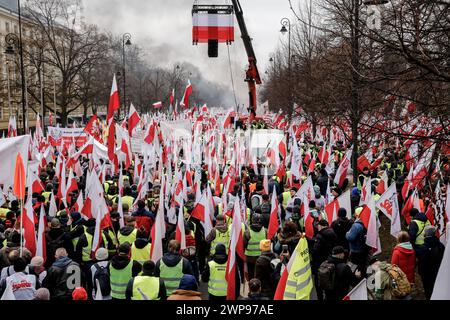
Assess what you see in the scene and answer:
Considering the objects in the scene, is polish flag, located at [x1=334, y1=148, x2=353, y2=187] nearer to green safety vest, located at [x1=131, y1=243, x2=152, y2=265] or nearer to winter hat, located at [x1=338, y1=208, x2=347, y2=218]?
winter hat, located at [x1=338, y1=208, x2=347, y2=218]

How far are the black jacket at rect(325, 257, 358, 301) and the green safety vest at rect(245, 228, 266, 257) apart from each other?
181 cm

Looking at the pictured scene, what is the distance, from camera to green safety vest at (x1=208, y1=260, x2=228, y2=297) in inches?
275

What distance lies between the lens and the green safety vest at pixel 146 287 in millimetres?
5832

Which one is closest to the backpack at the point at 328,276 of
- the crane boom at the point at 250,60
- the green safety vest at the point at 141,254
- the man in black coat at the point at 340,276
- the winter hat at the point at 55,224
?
the man in black coat at the point at 340,276

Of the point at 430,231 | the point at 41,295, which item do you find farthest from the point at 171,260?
the point at 430,231

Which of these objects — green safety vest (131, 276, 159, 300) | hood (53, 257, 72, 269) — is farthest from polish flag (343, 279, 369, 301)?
hood (53, 257, 72, 269)

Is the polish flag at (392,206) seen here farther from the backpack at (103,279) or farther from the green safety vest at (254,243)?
the backpack at (103,279)

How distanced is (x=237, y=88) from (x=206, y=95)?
29.7ft

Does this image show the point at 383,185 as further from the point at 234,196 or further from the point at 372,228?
the point at 372,228

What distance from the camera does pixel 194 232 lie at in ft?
31.1

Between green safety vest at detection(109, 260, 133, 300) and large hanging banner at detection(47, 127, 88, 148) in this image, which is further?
large hanging banner at detection(47, 127, 88, 148)

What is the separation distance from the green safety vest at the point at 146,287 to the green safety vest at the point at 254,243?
2.74m

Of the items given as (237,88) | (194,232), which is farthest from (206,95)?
(194,232)
